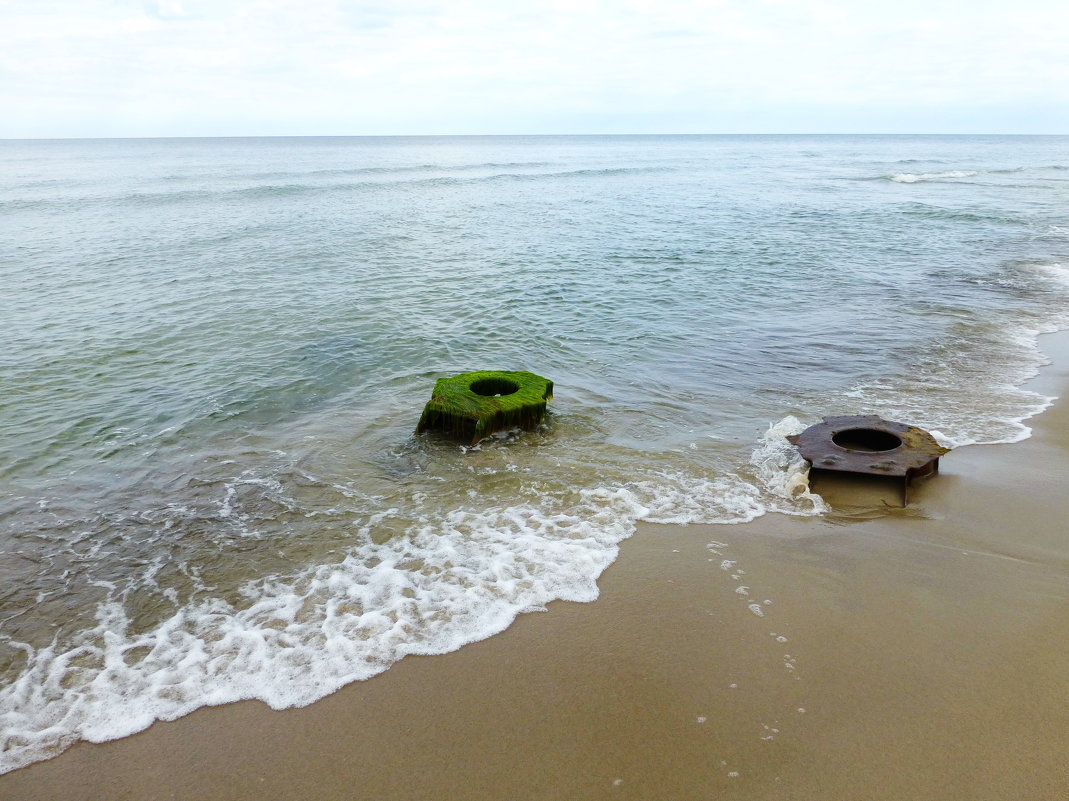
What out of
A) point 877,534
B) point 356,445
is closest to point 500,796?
point 877,534

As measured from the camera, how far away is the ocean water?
16.9 ft

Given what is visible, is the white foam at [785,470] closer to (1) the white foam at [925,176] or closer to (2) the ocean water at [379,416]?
(2) the ocean water at [379,416]

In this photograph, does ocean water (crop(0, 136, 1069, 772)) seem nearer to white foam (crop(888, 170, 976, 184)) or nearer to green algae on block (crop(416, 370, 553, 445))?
green algae on block (crop(416, 370, 553, 445))

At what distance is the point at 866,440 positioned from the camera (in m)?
7.97

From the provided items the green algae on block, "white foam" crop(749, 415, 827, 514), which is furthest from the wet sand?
the green algae on block

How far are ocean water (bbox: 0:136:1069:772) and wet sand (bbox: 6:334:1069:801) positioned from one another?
34 centimetres

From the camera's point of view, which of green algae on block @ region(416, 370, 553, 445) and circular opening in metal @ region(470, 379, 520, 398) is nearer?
green algae on block @ region(416, 370, 553, 445)

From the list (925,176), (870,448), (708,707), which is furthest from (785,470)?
(925,176)

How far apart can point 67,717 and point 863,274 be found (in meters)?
19.5


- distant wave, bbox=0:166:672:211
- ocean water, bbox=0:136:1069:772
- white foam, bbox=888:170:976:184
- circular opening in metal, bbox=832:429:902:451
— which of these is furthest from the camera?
white foam, bbox=888:170:976:184

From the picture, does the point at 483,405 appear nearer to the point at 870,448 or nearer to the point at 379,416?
the point at 379,416

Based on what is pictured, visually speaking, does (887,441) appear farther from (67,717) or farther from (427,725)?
(67,717)

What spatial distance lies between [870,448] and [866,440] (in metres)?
0.11

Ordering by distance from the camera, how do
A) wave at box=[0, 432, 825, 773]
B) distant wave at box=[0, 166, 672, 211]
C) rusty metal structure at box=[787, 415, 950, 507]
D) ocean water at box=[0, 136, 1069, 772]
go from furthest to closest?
distant wave at box=[0, 166, 672, 211] → rusty metal structure at box=[787, 415, 950, 507] → ocean water at box=[0, 136, 1069, 772] → wave at box=[0, 432, 825, 773]
